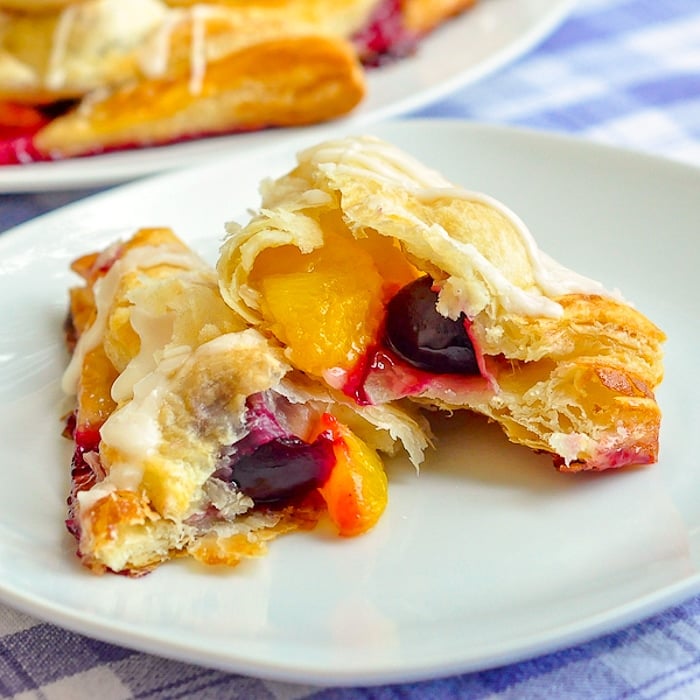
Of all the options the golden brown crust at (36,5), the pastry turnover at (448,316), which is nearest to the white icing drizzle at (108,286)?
the pastry turnover at (448,316)

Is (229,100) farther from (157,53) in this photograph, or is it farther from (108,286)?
(108,286)

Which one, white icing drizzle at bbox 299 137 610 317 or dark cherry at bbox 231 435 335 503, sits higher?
white icing drizzle at bbox 299 137 610 317

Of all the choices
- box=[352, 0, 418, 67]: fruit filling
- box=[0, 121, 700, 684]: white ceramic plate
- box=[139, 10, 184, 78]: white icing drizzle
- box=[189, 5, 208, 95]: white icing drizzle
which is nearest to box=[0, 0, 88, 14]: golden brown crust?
box=[139, 10, 184, 78]: white icing drizzle

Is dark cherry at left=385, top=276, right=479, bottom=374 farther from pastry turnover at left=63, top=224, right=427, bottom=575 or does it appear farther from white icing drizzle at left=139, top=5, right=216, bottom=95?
white icing drizzle at left=139, top=5, right=216, bottom=95

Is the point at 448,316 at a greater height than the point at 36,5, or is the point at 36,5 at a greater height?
the point at 448,316

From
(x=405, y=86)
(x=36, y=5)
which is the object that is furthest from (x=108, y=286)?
(x=405, y=86)

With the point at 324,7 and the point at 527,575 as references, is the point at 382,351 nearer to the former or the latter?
the point at 527,575

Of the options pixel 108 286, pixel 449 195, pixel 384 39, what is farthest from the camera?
pixel 384 39
